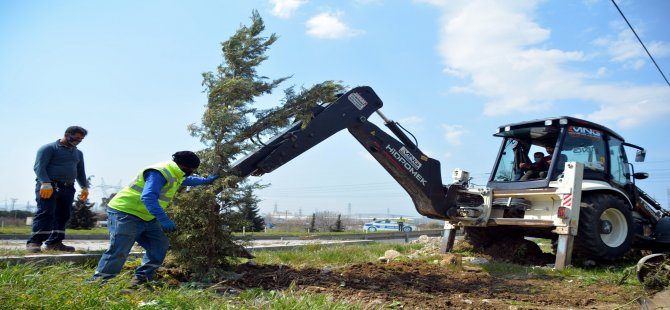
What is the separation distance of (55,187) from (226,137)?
2.53 metres

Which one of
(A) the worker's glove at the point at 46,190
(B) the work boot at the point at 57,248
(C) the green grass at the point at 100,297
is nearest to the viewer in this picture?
(C) the green grass at the point at 100,297

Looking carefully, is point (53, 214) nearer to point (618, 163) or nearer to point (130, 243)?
point (130, 243)

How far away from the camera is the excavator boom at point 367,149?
21.4 ft

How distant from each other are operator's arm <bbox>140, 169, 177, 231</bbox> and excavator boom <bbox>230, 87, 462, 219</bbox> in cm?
111

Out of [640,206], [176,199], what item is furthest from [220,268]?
[640,206]

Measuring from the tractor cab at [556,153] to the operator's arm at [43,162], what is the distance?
23.3ft

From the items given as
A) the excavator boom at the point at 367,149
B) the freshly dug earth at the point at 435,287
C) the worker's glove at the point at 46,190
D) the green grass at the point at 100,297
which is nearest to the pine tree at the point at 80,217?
the worker's glove at the point at 46,190

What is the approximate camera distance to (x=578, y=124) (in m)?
8.93

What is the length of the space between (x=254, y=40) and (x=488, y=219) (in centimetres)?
488

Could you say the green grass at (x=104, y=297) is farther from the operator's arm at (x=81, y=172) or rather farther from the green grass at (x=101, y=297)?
the operator's arm at (x=81, y=172)

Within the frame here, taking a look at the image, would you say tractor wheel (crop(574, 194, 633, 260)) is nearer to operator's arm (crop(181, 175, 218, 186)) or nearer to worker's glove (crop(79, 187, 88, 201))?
operator's arm (crop(181, 175, 218, 186))

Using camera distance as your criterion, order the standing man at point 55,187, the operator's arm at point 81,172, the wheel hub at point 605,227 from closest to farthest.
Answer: the standing man at point 55,187 < the operator's arm at point 81,172 < the wheel hub at point 605,227

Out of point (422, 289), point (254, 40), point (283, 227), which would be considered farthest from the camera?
point (283, 227)

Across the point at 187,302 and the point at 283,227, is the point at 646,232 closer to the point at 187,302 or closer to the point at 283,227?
the point at 187,302
